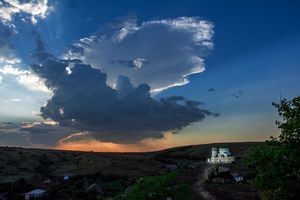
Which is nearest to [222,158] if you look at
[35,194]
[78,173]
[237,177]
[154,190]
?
[237,177]

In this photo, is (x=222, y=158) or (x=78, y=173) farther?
(x=222, y=158)

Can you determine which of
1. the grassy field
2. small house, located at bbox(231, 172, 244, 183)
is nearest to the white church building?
the grassy field

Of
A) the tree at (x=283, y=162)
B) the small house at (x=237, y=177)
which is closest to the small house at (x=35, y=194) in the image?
the small house at (x=237, y=177)

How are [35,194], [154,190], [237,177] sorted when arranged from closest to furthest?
[154,190] < [35,194] < [237,177]

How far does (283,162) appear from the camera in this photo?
3136 centimetres

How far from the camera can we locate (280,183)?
104ft

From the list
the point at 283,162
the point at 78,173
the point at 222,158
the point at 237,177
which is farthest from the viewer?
the point at 222,158

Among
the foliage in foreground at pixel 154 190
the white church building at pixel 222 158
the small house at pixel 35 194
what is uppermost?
the white church building at pixel 222 158

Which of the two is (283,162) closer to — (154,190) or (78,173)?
(154,190)

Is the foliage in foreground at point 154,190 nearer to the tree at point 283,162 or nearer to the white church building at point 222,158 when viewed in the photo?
the tree at point 283,162

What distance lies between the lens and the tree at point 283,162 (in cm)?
3089

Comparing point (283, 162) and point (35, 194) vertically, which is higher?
point (283, 162)

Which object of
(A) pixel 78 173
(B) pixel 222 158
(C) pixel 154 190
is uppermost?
(B) pixel 222 158

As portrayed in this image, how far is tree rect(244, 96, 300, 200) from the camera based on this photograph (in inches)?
1216
